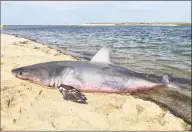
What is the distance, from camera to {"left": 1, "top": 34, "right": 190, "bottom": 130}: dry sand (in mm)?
5992

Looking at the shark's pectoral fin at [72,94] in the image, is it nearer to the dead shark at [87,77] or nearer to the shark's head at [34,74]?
the dead shark at [87,77]

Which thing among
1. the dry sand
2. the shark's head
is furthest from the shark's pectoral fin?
the shark's head

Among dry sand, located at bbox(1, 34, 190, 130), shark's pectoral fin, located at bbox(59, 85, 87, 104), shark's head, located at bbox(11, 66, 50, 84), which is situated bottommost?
dry sand, located at bbox(1, 34, 190, 130)

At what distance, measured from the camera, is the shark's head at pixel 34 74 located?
8758 millimetres

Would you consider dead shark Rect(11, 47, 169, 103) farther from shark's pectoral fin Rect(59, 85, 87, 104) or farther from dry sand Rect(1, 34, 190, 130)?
dry sand Rect(1, 34, 190, 130)

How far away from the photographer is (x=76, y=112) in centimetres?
662

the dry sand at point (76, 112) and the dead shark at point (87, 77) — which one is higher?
the dead shark at point (87, 77)

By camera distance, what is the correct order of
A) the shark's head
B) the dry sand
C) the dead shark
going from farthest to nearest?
the shark's head < the dead shark < the dry sand

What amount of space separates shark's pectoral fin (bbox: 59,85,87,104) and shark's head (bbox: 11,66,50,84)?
748 millimetres

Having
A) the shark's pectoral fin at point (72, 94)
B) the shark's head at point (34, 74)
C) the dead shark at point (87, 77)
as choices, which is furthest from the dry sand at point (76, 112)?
the shark's head at point (34, 74)

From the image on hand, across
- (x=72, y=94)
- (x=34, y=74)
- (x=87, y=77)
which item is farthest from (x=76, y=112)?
(x=34, y=74)

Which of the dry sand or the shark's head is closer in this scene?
the dry sand

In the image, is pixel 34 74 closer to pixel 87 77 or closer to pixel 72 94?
pixel 87 77

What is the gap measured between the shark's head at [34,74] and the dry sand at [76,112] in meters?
0.59
